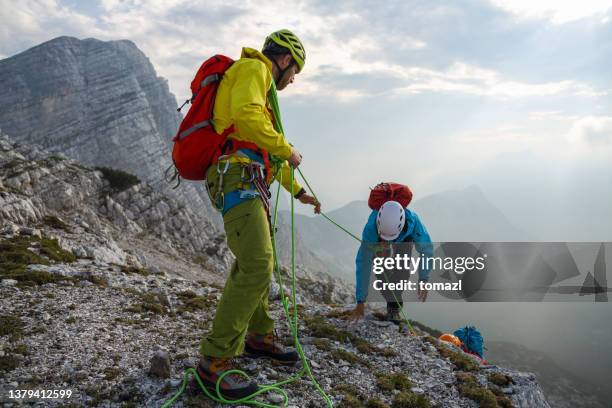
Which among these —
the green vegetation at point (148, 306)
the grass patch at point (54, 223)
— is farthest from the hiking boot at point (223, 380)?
the grass patch at point (54, 223)

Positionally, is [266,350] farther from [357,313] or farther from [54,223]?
[54,223]

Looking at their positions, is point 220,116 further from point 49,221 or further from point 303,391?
point 49,221

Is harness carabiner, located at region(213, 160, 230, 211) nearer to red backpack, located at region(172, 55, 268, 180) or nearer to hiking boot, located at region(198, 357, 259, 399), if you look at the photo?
red backpack, located at region(172, 55, 268, 180)

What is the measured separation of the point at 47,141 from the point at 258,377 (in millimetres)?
136405

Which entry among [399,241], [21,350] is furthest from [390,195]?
[21,350]

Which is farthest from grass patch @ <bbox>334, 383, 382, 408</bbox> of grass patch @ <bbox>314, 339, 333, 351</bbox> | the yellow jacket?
the yellow jacket

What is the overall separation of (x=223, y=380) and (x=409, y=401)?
3.29 meters

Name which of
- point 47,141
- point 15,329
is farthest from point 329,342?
point 47,141

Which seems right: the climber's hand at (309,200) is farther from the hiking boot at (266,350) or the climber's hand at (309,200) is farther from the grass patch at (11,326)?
the grass patch at (11,326)

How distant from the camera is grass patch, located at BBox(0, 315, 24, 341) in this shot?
725 cm

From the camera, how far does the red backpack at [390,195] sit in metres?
9.07

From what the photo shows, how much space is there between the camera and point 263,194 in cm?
530

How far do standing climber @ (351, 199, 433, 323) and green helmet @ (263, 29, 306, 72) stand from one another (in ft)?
13.9

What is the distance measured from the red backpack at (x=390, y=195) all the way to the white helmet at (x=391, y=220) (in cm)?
39
